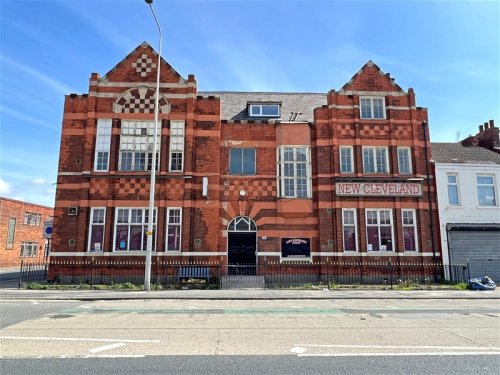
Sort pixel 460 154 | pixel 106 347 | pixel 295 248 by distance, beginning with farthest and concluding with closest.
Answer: pixel 460 154 → pixel 295 248 → pixel 106 347

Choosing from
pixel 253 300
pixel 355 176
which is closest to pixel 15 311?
pixel 253 300

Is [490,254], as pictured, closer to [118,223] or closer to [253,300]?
[253,300]

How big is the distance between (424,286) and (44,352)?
18.7 meters

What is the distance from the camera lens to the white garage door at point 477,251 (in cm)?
2214

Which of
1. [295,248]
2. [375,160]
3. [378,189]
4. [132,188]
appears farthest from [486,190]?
[132,188]

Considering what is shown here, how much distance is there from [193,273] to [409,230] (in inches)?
518

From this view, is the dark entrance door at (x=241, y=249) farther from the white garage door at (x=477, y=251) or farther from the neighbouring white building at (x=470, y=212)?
the white garage door at (x=477, y=251)

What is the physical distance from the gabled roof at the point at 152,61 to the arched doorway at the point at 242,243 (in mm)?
9705

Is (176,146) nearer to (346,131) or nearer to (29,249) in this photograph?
(346,131)

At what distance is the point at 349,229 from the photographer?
22.3m

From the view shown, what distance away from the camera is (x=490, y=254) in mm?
22344

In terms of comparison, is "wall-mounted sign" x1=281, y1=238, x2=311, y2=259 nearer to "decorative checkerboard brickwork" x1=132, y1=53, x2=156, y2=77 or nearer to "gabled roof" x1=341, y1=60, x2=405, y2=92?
"gabled roof" x1=341, y1=60, x2=405, y2=92

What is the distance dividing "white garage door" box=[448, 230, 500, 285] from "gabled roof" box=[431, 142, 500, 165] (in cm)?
461

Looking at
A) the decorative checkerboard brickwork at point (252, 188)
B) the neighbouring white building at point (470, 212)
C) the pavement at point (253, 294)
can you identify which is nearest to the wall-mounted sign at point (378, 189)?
the neighbouring white building at point (470, 212)
